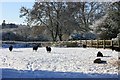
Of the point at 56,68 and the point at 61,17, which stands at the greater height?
Answer: the point at 61,17

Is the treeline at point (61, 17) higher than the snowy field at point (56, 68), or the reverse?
the treeline at point (61, 17)

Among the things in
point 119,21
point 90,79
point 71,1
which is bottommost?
point 90,79

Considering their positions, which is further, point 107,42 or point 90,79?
point 107,42

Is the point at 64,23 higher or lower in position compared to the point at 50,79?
higher

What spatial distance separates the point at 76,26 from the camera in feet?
199

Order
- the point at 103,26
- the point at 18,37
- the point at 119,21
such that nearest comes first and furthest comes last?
the point at 119,21 → the point at 103,26 → the point at 18,37

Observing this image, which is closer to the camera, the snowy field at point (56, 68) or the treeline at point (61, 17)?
the snowy field at point (56, 68)

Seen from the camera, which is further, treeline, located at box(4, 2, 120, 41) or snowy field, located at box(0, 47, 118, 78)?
treeline, located at box(4, 2, 120, 41)

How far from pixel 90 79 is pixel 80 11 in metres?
51.9

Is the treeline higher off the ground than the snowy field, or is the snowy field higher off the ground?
the treeline

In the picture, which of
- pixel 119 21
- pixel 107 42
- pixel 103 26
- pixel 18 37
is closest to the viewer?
pixel 119 21

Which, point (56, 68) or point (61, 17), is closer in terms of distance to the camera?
point (56, 68)

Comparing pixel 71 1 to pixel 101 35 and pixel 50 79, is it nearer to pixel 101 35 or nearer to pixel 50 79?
pixel 101 35

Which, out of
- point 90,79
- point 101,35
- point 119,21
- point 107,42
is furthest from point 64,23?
point 90,79
